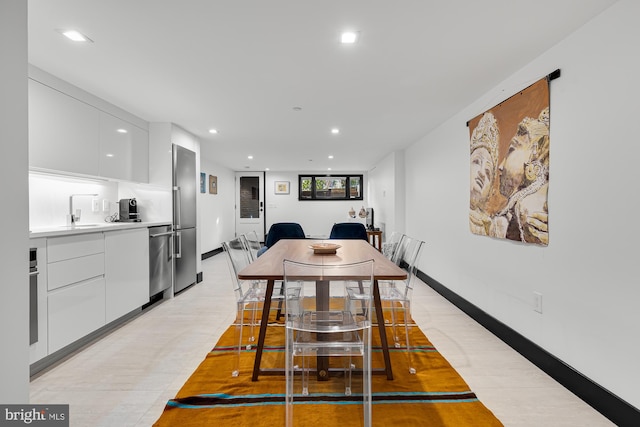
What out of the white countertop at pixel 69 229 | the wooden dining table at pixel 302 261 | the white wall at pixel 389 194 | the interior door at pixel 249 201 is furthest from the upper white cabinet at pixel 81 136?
the interior door at pixel 249 201

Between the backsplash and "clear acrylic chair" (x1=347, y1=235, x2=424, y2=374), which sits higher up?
the backsplash

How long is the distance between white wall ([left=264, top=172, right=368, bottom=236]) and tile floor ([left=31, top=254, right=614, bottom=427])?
6727 mm

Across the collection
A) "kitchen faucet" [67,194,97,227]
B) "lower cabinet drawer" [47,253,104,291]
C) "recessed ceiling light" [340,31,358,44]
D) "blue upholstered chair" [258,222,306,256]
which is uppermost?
"recessed ceiling light" [340,31,358,44]

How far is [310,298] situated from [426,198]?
2.49 metres

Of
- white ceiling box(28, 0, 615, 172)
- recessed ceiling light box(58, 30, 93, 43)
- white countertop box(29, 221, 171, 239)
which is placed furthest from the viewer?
white countertop box(29, 221, 171, 239)

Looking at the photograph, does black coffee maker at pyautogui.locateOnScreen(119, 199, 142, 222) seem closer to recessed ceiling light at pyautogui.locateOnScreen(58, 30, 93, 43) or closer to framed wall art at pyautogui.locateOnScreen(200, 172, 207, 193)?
recessed ceiling light at pyautogui.locateOnScreen(58, 30, 93, 43)

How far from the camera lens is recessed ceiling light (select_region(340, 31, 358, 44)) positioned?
6.77ft

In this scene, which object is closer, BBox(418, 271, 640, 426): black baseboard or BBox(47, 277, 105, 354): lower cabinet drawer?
BBox(418, 271, 640, 426): black baseboard

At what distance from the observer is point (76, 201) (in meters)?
3.42

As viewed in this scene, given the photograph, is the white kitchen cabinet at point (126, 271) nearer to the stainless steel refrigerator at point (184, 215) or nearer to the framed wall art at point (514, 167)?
the stainless steel refrigerator at point (184, 215)

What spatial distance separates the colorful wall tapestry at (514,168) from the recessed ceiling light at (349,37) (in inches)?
57.6

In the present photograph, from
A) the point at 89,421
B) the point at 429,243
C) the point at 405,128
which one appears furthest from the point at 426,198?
the point at 89,421

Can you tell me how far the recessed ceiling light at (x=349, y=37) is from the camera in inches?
81.2

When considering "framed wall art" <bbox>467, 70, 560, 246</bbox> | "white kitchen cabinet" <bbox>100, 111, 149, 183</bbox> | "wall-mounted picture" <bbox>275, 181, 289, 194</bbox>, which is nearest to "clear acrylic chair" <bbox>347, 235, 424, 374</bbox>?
"framed wall art" <bbox>467, 70, 560, 246</bbox>
